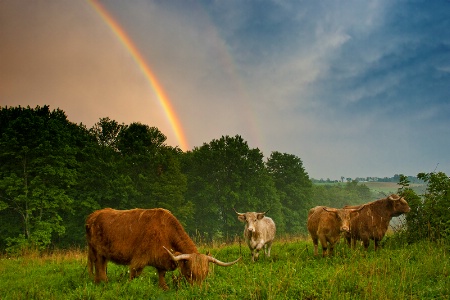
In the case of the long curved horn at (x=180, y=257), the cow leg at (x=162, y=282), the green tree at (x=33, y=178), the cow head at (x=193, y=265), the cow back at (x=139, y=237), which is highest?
the green tree at (x=33, y=178)

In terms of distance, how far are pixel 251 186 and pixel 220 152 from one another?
23.2 ft

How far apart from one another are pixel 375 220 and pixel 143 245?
888 centimetres

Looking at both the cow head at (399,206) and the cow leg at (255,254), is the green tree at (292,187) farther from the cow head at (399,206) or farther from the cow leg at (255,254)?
the cow leg at (255,254)

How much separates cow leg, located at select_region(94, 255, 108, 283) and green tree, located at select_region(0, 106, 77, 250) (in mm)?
20531

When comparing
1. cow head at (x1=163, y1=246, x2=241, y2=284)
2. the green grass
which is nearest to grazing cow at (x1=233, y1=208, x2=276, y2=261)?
the green grass

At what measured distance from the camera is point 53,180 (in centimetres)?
3066

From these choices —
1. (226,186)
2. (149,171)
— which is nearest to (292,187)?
(226,186)

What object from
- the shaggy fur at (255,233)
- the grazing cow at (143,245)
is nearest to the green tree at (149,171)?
the shaggy fur at (255,233)

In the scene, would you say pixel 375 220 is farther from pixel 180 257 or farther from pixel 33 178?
pixel 33 178

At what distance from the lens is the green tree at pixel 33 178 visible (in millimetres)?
27188

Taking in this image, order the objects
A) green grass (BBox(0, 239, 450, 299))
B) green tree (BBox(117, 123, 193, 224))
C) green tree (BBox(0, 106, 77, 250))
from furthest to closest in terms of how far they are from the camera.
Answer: green tree (BBox(117, 123, 193, 224)) < green tree (BBox(0, 106, 77, 250)) < green grass (BBox(0, 239, 450, 299))

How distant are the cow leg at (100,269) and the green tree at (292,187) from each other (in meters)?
47.2

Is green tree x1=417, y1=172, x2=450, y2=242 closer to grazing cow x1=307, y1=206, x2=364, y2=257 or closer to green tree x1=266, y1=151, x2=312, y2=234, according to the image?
grazing cow x1=307, y1=206, x2=364, y2=257

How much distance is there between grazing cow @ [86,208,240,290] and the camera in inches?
323
